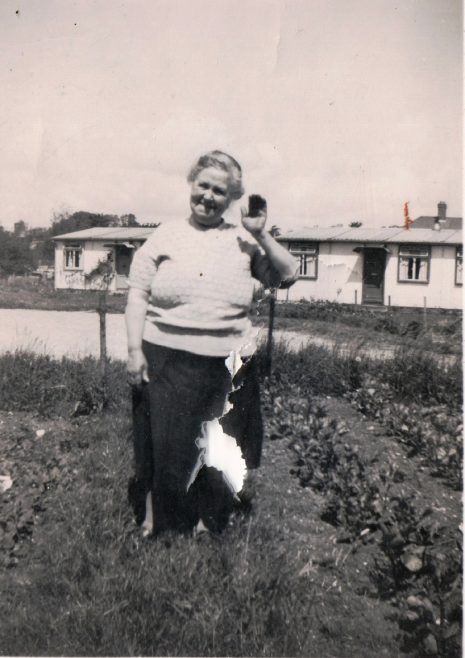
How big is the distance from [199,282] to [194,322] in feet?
0.55

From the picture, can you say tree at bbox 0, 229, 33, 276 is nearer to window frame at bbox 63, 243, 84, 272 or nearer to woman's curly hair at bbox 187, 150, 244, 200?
window frame at bbox 63, 243, 84, 272

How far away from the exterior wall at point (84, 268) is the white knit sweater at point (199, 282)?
1577 millimetres

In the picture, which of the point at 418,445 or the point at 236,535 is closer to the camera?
the point at 236,535

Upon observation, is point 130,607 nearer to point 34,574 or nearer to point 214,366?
point 34,574

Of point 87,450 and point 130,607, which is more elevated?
point 87,450

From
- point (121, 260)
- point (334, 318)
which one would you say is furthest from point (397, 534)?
point (334, 318)

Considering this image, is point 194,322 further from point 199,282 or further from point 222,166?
point 222,166

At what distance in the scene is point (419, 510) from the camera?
278 cm

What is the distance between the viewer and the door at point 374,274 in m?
12.9

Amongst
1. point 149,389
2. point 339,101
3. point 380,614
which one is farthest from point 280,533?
point 339,101

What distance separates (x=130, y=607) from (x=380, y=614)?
0.99 m

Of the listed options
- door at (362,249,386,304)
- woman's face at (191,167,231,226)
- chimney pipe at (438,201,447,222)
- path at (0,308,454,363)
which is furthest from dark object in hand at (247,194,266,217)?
door at (362,249,386,304)

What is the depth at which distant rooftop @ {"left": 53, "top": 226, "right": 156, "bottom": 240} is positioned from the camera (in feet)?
11.0

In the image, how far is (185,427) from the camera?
2.39 m
